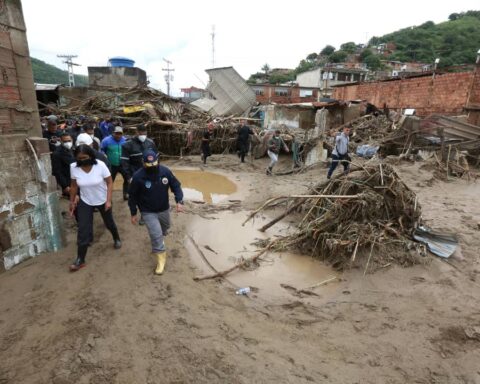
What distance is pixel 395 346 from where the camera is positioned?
3.00 meters

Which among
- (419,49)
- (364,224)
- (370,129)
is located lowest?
(364,224)

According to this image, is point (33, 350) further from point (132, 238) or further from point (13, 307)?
point (132, 238)

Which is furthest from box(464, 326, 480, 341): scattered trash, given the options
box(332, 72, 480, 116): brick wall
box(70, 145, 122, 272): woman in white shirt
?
box(332, 72, 480, 116): brick wall

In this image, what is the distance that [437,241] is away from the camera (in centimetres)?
480

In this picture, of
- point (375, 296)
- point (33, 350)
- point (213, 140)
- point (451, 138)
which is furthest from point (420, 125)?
point (33, 350)

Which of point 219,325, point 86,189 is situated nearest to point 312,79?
point 86,189

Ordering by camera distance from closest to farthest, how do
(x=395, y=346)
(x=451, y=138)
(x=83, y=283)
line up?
(x=395, y=346)
(x=83, y=283)
(x=451, y=138)

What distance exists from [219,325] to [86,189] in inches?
90.8

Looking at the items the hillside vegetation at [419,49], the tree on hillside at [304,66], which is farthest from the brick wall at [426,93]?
the tree on hillside at [304,66]

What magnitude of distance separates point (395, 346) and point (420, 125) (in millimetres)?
10699

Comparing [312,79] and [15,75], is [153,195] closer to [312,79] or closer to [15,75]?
[15,75]

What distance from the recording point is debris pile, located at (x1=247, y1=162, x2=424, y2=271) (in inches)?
185

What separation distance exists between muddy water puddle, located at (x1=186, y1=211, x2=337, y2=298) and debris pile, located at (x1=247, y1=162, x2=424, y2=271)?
0.29 meters

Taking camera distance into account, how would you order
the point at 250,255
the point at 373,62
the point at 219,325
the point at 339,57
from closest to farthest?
the point at 219,325, the point at 250,255, the point at 373,62, the point at 339,57
